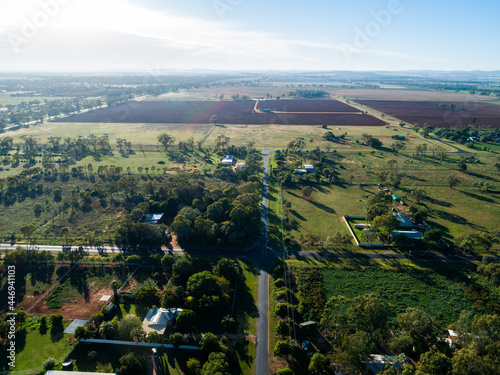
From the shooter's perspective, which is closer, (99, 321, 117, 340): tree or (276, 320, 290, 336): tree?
(99, 321, 117, 340): tree

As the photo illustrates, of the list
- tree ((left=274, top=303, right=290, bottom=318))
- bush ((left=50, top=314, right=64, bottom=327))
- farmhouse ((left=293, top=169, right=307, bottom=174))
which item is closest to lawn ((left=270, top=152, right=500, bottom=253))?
farmhouse ((left=293, top=169, right=307, bottom=174))

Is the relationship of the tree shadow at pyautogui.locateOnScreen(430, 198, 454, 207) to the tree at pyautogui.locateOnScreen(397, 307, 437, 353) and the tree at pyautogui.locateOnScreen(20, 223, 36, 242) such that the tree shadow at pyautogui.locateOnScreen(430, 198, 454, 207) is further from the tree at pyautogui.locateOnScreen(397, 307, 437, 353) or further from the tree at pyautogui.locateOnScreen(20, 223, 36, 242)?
the tree at pyautogui.locateOnScreen(20, 223, 36, 242)

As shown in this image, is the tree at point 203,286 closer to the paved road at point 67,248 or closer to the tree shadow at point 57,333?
the paved road at point 67,248

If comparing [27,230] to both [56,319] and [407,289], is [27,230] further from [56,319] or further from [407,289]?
[407,289]

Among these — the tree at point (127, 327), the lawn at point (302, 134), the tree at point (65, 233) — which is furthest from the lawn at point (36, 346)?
the lawn at point (302, 134)

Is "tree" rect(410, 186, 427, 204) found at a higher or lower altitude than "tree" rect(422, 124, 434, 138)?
lower

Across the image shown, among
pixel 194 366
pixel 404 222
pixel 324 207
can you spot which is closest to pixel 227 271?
pixel 194 366
